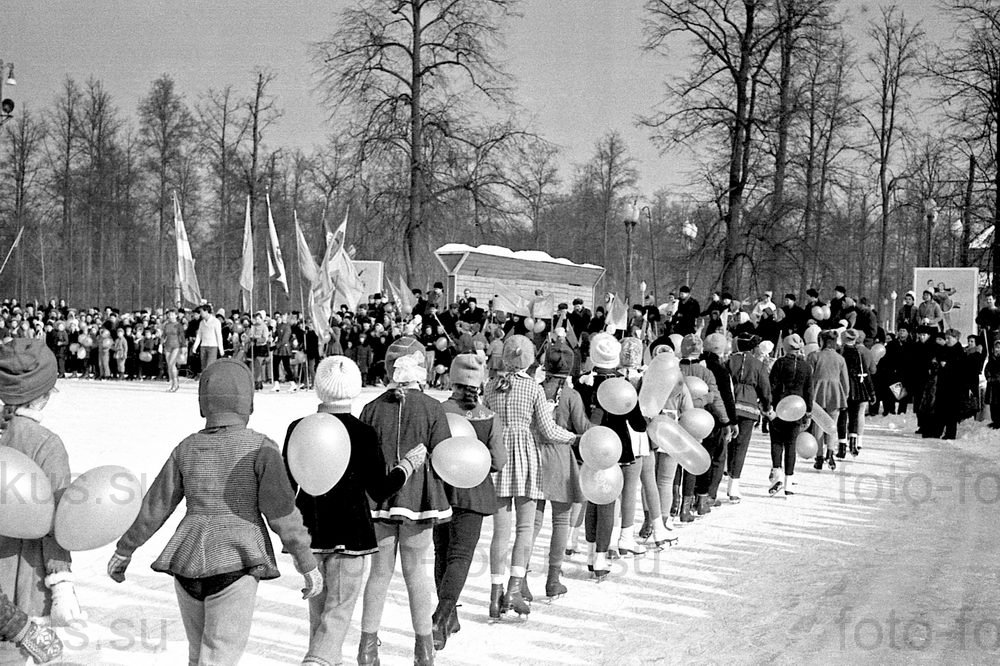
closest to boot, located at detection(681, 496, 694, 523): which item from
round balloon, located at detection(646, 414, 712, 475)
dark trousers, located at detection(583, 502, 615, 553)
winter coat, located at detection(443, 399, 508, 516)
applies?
round balloon, located at detection(646, 414, 712, 475)

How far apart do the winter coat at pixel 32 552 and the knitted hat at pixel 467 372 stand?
2487mm

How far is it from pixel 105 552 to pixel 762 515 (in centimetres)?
615

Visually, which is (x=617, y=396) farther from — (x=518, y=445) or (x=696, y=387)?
(x=696, y=387)

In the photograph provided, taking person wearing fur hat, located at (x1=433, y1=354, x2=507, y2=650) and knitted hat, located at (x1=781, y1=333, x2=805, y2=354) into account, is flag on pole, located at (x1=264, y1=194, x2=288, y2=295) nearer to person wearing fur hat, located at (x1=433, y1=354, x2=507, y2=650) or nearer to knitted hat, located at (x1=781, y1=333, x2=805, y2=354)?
knitted hat, located at (x1=781, y1=333, x2=805, y2=354)

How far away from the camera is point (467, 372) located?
600cm

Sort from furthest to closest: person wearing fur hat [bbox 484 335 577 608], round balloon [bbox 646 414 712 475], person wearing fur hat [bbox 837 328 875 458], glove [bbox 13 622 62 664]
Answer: person wearing fur hat [bbox 837 328 875 458] < round balloon [bbox 646 414 712 475] < person wearing fur hat [bbox 484 335 577 608] < glove [bbox 13 622 62 664]

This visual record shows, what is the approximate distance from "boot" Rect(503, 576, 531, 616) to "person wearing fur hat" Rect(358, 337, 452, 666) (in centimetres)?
112

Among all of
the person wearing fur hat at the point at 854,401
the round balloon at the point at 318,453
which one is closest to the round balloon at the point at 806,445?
the person wearing fur hat at the point at 854,401

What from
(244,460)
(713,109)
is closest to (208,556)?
(244,460)

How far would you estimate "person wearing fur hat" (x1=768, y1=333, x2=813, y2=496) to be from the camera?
11.3 m

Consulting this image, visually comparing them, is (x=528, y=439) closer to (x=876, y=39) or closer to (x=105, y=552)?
(x=105, y=552)

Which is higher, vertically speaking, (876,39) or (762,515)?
(876,39)

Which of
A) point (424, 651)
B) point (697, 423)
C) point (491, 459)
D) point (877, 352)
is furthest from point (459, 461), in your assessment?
point (877, 352)

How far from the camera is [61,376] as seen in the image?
28.8m
